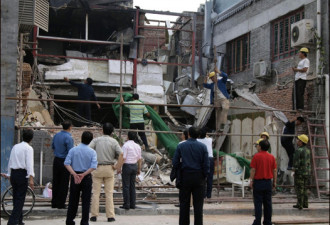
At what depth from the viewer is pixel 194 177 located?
7629 mm

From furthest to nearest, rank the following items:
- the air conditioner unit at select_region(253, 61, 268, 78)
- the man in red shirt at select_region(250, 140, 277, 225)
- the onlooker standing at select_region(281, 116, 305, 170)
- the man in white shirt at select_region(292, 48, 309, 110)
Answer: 1. the air conditioner unit at select_region(253, 61, 268, 78)
2. the onlooker standing at select_region(281, 116, 305, 170)
3. the man in white shirt at select_region(292, 48, 309, 110)
4. the man in red shirt at select_region(250, 140, 277, 225)

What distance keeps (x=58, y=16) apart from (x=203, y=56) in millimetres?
6014

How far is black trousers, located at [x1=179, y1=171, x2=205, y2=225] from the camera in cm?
763

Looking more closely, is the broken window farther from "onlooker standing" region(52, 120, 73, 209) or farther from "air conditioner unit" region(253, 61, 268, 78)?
"onlooker standing" region(52, 120, 73, 209)

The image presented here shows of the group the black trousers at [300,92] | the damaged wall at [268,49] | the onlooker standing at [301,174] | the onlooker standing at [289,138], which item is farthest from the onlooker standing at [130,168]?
the damaged wall at [268,49]

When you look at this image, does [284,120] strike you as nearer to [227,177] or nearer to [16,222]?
[227,177]

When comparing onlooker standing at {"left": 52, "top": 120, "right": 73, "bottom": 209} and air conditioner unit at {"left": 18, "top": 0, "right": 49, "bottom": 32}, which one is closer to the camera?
onlooker standing at {"left": 52, "top": 120, "right": 73, "bottom": 209}

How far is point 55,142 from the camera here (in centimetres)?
968

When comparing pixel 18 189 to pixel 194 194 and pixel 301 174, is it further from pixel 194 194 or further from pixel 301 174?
pixel 301 174

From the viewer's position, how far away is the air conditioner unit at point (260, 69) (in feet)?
52.5

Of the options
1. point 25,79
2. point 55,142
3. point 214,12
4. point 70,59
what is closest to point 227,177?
point 55,142

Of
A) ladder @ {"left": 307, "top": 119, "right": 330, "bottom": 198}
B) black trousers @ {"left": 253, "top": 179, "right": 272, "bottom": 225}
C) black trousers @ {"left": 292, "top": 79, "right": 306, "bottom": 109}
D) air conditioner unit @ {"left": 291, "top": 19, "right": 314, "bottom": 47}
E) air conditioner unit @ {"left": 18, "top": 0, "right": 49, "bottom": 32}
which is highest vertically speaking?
air conditioner unit @ {"left": 18, "top": 0, "right": 49, "bottom": 32}

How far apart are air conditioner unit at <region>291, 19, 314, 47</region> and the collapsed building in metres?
0.13

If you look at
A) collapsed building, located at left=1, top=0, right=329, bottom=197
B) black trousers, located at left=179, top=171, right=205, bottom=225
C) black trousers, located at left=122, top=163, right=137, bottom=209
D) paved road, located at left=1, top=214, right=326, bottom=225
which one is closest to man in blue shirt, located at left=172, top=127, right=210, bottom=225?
black trousers, located at left=179, top=171, right=205, bottom=225
